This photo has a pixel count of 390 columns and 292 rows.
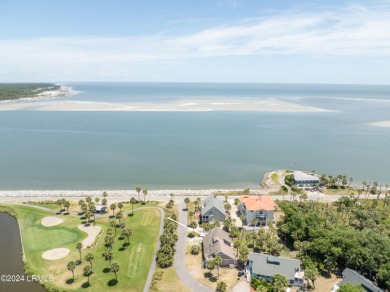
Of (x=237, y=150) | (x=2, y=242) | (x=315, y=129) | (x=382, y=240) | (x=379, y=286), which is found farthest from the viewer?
(x=315, y=129)

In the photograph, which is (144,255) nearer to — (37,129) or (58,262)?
(58,262)

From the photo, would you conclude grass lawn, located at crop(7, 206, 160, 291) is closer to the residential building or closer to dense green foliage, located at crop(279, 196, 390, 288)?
the residential building

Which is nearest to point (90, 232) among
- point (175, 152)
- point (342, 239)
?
point (342, 239)

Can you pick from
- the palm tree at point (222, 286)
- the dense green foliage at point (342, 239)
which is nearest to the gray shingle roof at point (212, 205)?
the dense green foliage at point (342, 239)

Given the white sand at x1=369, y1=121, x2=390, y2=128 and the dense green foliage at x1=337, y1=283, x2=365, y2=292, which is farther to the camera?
the white sand at x1=369, y1=121, x2=390, y2=128

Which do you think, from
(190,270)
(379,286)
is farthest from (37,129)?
(379,286)

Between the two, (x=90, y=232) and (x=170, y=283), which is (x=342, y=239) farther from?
(x=90, y=232)

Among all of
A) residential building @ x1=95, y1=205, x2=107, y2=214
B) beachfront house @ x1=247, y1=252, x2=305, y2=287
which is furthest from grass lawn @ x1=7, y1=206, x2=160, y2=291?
beachfront house @ x1=247, y1=252, x2=305, y2=287
